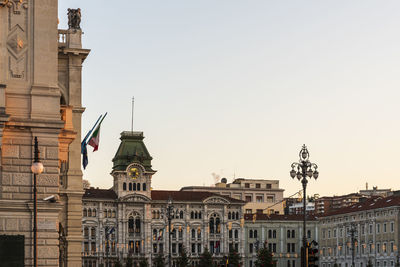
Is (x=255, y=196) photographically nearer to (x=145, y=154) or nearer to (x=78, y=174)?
(x=145, y=154)

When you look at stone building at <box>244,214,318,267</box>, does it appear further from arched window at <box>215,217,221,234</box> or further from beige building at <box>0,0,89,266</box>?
beige building at <box>0,0,89,266</box>

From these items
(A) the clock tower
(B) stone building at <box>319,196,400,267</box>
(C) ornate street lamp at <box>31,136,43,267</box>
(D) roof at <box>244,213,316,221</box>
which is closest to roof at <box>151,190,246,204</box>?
(A) the clock tower

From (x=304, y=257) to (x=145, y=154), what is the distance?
128939 mm

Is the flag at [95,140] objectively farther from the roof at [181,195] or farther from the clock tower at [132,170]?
the roof at [181,195]

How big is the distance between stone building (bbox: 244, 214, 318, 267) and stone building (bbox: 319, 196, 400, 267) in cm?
951

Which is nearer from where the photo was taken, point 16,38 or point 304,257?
point 16,38

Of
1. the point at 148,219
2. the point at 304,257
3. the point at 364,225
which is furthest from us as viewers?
the point at 148,219

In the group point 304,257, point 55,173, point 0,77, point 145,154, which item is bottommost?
point 304,257

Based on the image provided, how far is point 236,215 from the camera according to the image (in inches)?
6604

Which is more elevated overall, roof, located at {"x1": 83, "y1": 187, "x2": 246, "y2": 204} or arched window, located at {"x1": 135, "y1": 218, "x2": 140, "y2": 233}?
roof, located at {"x1": 83, "y1": 187, "x2": 246, "y2": 204}

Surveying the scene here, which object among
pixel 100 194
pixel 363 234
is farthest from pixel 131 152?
pixel 363 234

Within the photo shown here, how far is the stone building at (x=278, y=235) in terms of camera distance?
6732 inches

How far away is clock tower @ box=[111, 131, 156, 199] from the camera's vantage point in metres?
160

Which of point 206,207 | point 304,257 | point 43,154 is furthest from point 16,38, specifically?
A: point 206,207
